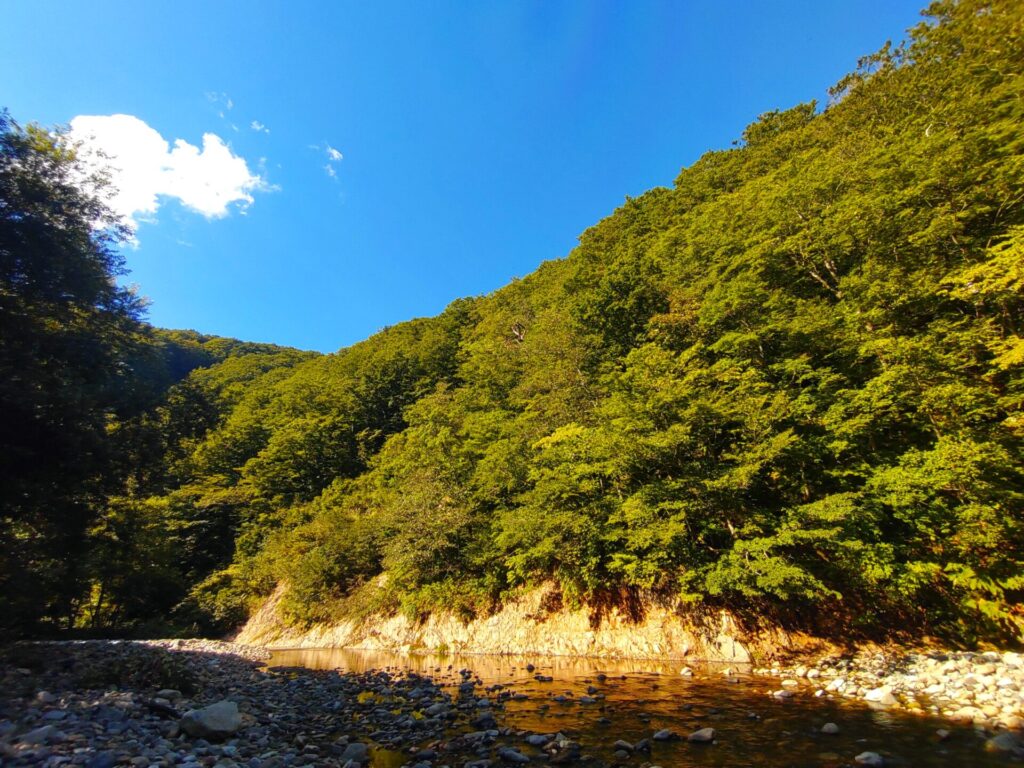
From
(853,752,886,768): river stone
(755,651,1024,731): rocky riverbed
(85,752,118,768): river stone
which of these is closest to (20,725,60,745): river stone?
(85,752,118,768): river stone

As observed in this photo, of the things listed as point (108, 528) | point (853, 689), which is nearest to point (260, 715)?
point (108, 528)

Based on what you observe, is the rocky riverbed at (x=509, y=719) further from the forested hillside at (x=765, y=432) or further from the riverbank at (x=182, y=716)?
the forested hillside at (x=765, y=432)

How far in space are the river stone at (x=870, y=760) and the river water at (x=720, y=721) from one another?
0.11 m

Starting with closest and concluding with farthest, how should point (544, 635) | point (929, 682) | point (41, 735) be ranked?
point (41, 735) < point (929, 682) < point (544, 635)

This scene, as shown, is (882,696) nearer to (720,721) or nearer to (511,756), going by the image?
(720,721)

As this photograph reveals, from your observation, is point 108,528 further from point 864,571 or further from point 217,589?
point 217,589

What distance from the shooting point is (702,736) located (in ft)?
24.8

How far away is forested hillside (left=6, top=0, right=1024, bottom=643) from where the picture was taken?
12.6 meters

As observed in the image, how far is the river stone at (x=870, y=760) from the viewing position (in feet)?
20.5

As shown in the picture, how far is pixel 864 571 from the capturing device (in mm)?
12625

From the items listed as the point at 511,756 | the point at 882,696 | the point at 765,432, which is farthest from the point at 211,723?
the point at 765,432

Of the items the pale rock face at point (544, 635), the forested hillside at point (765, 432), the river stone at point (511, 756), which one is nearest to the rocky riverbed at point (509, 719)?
the river stone at point (511, 756)

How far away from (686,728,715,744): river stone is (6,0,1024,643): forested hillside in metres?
6.33

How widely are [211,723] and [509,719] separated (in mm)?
5704
